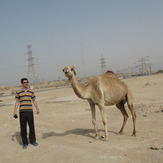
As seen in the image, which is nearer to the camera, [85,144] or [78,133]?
[85,144]

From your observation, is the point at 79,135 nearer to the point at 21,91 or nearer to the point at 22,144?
the point at 22,144

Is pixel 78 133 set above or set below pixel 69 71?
below

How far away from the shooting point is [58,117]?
10.7 m

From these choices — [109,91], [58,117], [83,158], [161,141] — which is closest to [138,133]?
[161,141]

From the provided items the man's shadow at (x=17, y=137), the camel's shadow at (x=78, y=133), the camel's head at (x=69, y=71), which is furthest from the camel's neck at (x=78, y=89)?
the man's shadow at (x=17, y=137)

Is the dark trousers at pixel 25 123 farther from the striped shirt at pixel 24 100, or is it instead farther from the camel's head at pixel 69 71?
the camel's head at pixel 69 71

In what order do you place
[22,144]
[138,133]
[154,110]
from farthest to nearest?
[154,110], [138,133], [22,144]

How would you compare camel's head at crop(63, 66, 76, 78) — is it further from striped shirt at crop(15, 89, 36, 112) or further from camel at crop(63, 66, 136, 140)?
striped shirt at crop(15, 89, 36, 112)

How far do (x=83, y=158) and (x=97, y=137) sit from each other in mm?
1875

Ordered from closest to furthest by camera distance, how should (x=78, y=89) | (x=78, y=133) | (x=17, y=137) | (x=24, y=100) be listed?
1. (x=24, y=100)
2. (x=78, y=89)
3. (x=17, y=137)
4. (x=78, y=133)

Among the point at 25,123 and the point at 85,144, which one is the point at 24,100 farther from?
the point at 85,144

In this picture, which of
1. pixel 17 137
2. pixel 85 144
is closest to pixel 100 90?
pixel 85 144

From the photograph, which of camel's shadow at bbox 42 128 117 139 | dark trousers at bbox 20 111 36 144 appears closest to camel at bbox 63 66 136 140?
camel's shadow at bbox 42 128 117 139

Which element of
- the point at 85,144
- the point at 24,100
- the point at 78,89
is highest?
the point at 78,89
